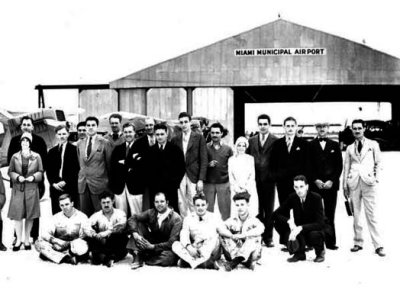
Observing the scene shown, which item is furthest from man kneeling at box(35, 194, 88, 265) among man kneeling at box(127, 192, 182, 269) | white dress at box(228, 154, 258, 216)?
white dress at box(228, 154, 258, 216)

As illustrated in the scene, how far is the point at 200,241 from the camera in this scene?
526 cm

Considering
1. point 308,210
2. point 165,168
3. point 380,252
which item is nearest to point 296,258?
point 308,210

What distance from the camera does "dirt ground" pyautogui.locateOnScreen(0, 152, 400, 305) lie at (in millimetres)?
4047

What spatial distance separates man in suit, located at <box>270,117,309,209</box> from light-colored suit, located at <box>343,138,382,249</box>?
1.81 ft

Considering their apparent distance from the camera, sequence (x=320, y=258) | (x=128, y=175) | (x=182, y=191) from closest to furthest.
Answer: (x=320, y=258)
(x=128, y=175)
(x=182, y=191)

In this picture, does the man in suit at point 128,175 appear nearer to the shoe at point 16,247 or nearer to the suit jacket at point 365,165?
the shoe at point 16,247

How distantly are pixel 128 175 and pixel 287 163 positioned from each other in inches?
77.4

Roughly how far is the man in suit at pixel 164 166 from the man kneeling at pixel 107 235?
63 cm

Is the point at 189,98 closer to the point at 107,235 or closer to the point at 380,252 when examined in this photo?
the point at 107,235

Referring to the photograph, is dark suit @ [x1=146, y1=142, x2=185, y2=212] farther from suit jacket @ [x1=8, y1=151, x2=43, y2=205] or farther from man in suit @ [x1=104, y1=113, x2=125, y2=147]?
suit jacket @ [x1=8, y1=151, x2=43, y2=205]

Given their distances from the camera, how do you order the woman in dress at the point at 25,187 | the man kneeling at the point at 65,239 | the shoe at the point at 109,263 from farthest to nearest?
the woman in dress at the point at 25,187 → the man kneeling at the point at 65,239 → the shoe at the point at 109,263

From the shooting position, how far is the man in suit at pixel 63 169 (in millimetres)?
6387

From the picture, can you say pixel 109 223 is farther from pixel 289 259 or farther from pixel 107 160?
pixel 289 259

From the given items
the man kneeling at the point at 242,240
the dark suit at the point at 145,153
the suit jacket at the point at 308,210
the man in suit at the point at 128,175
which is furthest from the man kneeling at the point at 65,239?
the suit jacket at the point at 308,210
